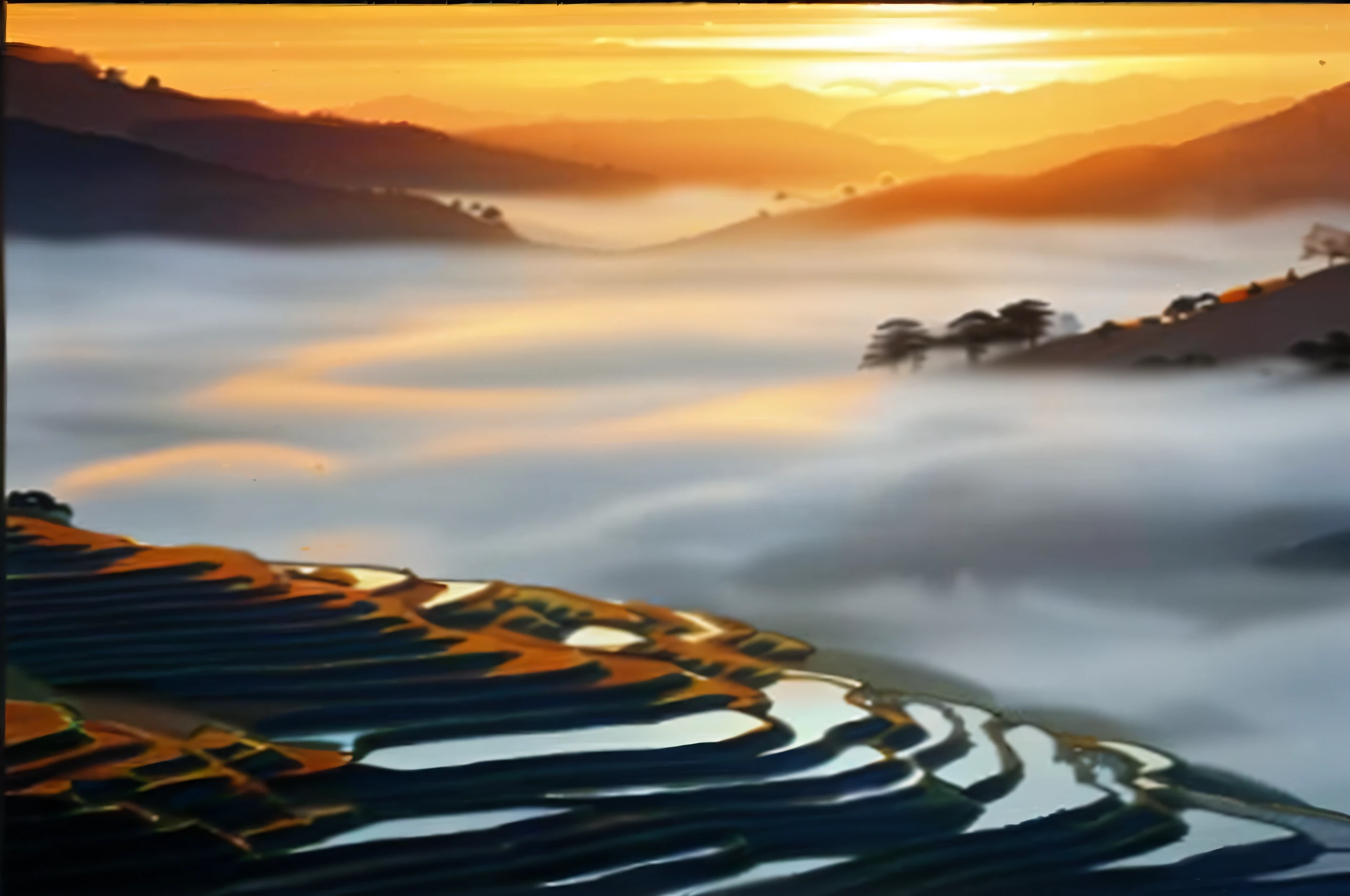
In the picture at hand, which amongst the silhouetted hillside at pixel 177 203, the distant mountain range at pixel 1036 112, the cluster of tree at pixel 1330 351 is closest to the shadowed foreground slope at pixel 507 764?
the silhouetted hillside at pixel 177 203

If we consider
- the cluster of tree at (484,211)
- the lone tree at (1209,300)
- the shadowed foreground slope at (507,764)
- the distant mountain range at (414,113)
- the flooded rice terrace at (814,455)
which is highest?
the distant mountain range at (414,113)

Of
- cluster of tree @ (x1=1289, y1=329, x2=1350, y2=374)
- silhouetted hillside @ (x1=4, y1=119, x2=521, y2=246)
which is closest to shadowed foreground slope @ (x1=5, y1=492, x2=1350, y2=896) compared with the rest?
silhouetted hillside @ (x1=4, y1=119, x2=521, y2=246)

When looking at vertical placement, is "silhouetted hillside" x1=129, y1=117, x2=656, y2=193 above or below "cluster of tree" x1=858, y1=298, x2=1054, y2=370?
above

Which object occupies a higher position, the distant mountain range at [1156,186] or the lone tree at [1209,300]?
the distant mountain range at [1156,186]

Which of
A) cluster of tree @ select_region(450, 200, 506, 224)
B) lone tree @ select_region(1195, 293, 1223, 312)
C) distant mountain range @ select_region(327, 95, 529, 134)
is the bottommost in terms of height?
lone tree @ select_region(1195, 293, 1223, 312)

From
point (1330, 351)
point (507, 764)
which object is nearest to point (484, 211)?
point (507, 764)

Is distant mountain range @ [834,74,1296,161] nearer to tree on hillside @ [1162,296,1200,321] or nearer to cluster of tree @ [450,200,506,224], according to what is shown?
tree on hillside @ [1162,296,1200,321]

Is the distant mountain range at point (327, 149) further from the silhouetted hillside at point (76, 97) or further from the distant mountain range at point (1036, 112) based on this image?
the distant mountain range at point (1036, 112)
